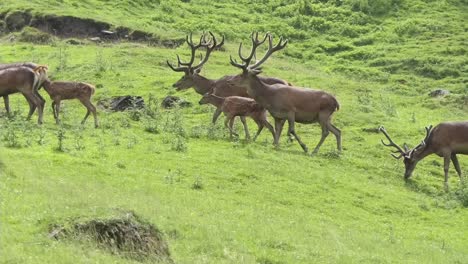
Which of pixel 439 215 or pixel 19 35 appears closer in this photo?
pixel 439 215

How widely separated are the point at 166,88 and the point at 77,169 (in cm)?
1695

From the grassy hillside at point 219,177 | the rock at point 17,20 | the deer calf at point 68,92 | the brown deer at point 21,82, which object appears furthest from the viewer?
the rock at point 17,20

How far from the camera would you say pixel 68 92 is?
85.7 ft

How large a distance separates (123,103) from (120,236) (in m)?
19.2

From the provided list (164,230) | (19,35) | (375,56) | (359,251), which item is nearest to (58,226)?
(164,230)

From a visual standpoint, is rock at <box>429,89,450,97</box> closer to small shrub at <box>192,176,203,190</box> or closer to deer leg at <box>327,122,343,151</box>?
deer leg at <box>327,122,343,151</box>

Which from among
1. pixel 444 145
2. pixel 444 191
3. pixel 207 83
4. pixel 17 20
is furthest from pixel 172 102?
pixel 17 20

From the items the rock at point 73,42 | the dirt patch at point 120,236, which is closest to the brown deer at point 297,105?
the dirt patch at point 120,236

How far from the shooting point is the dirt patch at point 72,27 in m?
49.2

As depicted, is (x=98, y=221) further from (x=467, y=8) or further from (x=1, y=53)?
(x=467, y=8)

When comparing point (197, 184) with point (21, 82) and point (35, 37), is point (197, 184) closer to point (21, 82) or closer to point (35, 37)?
point (21, 82)

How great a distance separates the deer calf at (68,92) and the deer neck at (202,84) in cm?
535

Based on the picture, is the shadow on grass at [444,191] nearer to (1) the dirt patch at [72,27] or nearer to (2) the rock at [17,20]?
(1) the dirt patch at [72,27]

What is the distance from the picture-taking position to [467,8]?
63.0 meters
